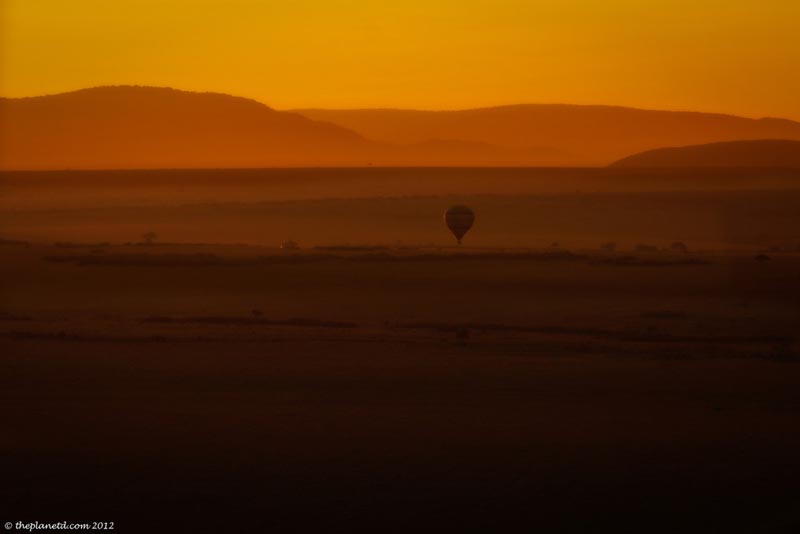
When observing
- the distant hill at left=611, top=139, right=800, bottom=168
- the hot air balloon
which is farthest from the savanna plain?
the distant hill at left=611, top=139, right=800, bottom=168

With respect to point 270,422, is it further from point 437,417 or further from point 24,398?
point 24,398

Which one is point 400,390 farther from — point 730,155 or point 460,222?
point 730,155

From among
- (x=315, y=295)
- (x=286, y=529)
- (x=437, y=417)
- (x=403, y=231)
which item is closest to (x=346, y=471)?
(x=286, y=529)

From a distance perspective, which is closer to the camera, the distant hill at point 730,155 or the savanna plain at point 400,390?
the savanna plain at point 400,390

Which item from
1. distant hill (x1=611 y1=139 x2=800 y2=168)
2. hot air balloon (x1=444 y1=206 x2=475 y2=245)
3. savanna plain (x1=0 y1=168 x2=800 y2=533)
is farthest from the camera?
distant hill (x1=611 y1=139 x2=800 y2=168)

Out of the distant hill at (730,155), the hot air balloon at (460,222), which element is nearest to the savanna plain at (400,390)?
the hot air balloon at (460,222)

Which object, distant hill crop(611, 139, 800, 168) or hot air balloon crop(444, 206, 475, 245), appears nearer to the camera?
hot air balloon crop(444, 206, 475, 245)

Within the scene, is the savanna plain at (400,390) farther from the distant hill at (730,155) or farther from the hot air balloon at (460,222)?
the distant hill at (730,155)

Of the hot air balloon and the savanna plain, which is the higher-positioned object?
the hot air balloon

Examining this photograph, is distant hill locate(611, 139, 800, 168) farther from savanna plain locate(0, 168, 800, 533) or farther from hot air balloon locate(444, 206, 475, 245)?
savanna plain locate(0, 168, 800, 533)
